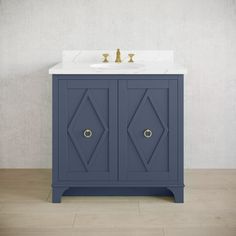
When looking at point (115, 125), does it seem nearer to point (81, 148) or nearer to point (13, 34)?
point (81, 148)

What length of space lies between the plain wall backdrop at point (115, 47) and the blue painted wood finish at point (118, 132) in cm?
77

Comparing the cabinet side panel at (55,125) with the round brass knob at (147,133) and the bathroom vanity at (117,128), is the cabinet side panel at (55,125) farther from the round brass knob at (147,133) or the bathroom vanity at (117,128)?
the round brass knob at (147,133)

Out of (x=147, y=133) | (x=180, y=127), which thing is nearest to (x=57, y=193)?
(x=147, y=133)

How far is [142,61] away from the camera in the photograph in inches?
158

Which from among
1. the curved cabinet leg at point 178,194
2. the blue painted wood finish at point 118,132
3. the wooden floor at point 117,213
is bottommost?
the wooden floor at point 117,213

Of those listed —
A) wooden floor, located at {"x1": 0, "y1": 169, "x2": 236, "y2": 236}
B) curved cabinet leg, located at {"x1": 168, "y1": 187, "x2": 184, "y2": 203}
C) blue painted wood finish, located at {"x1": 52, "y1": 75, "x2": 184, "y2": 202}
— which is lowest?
wooden floor, located at {"x1": 0, "y1": 169, "x2": 236, "y2": 236}

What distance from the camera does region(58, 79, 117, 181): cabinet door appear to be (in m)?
3.33

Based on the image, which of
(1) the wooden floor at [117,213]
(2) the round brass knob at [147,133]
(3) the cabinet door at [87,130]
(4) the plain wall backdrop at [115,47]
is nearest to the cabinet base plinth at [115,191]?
(1) the wooden floor at [117,213]

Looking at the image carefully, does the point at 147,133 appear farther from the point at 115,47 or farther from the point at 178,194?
the point at 115,47

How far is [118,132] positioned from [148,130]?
0.18 meters

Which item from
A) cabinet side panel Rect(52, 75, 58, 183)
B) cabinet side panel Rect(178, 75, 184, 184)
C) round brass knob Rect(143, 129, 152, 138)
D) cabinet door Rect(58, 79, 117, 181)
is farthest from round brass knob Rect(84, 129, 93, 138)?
cabinet side panel Rect(178, 75, 184, 184)

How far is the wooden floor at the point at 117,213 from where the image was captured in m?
2.89

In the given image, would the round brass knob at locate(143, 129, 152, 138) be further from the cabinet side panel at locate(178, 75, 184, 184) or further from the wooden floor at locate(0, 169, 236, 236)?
the wooden floor at locate(0, 169, 236, 236)

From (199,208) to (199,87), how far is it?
1134mm
